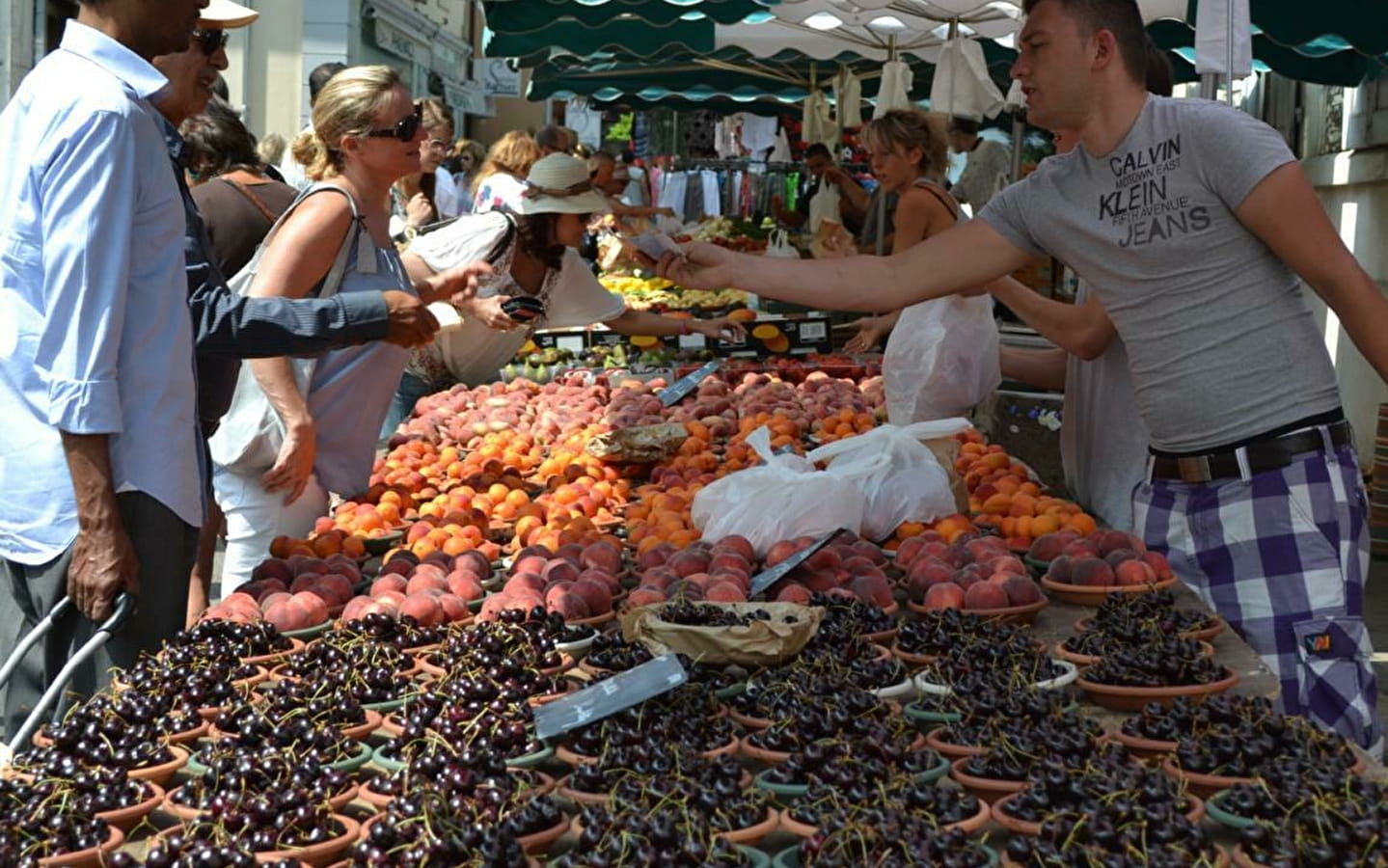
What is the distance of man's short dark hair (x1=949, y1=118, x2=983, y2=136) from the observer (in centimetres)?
1041

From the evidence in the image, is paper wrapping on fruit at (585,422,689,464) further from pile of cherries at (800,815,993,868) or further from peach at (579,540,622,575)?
pile of cherries at (800,815,993,868)

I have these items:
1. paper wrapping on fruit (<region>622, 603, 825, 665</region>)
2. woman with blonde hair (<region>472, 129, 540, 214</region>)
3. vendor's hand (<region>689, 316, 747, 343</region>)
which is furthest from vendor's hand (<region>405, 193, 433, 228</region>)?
paper wrapping on fruit (<region>622, 603, 825, 665</region>)

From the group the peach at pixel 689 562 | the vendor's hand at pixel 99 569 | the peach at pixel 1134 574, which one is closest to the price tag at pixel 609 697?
the vendor's hand at pixel 99 569

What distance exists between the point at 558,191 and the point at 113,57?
3272mm

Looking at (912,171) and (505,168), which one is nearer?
(912,171)

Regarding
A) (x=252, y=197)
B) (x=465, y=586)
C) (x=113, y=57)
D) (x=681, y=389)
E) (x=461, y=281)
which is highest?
(x=113, y=57)

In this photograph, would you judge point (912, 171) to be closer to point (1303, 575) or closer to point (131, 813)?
point (1303, 575)

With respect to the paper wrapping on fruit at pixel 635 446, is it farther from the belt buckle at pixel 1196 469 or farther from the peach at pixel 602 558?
the belt buckle at pixel 1196 469

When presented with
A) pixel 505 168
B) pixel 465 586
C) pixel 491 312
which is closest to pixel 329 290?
pixel 491 312

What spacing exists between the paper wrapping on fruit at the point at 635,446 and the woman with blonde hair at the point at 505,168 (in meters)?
4.63

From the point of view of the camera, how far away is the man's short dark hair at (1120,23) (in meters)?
3.11

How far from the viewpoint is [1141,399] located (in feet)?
10.9

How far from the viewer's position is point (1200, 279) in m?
3.10

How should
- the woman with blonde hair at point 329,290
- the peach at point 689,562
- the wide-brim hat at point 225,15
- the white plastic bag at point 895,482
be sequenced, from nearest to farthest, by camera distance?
the peach at point 689,562, the wide-brim hat at point 225,15, the white plastic bag at point 895,482, the woman with blonde hair at point 329,290
